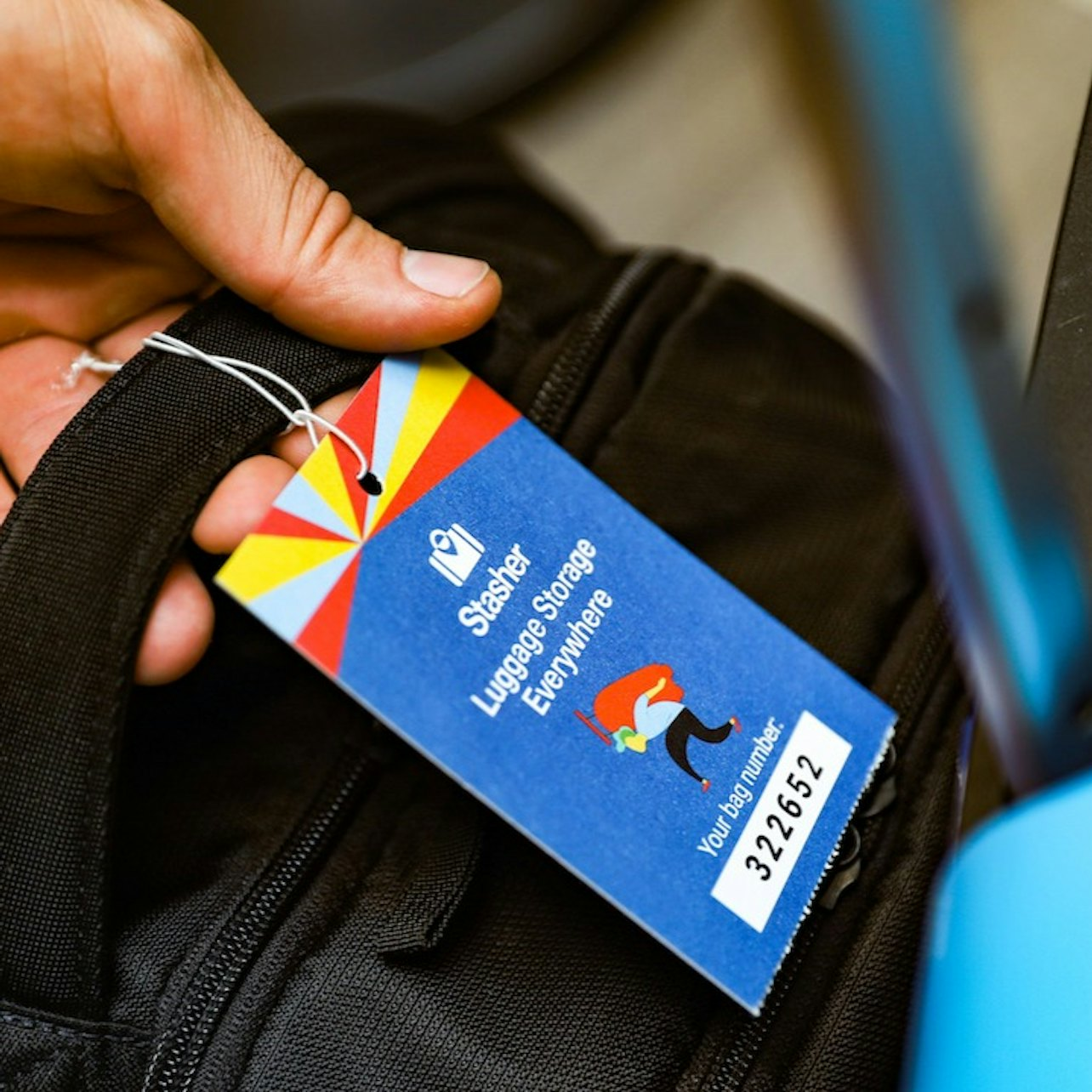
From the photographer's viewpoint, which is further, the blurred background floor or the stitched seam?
the blurred background floor

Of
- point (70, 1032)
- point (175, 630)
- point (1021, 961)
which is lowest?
point (70, 1032)

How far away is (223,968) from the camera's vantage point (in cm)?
49

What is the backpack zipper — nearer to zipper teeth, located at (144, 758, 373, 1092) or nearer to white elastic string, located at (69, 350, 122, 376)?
zipper teeth, located at (144, 758, 373, 1092)

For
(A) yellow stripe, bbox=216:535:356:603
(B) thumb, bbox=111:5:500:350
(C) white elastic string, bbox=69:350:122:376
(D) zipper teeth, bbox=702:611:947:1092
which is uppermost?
(B) thumb, bbox=111:5:500:350

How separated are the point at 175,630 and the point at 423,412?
126mm

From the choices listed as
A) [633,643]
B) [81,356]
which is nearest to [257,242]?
[81,356]

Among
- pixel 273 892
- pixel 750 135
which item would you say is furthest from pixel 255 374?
pixel 750 135

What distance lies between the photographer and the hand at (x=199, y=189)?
0.50 metres

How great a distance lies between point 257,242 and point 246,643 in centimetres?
17

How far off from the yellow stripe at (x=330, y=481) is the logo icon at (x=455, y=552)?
29 millimetres

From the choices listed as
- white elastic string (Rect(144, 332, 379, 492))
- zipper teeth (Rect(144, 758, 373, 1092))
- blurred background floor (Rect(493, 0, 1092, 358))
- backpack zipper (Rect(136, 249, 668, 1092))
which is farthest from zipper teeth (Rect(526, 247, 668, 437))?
blurred background floor (Rect(493, 0, 1092, 358))

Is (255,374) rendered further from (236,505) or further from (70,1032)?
(70,1032)

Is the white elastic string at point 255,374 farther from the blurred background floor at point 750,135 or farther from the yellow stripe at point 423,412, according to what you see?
→ the blurred background floor at point 750,135

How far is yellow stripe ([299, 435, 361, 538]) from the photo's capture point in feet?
1.48
